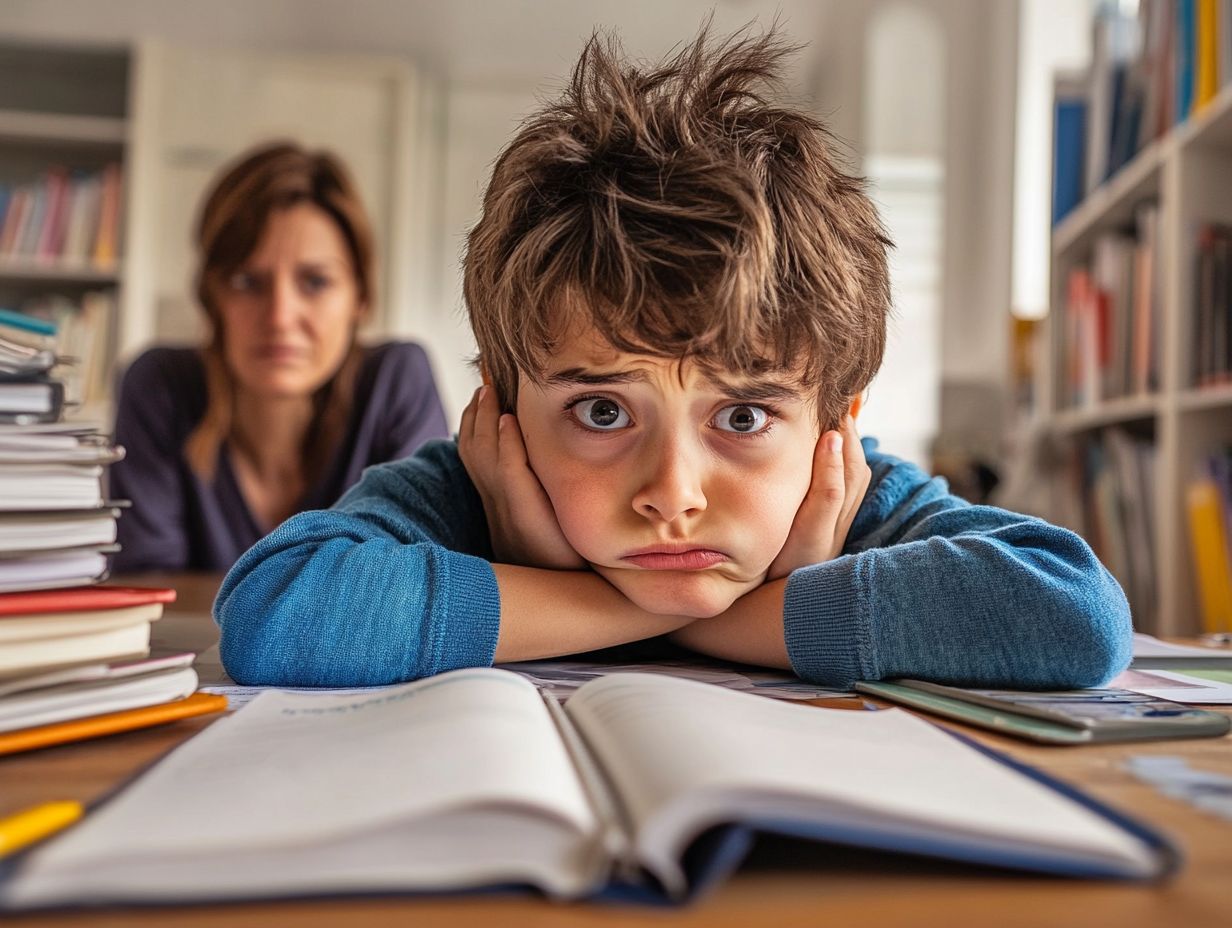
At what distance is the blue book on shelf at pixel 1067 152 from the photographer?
258cm

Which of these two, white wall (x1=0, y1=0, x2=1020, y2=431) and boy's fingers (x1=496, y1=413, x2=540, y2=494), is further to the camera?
white wall (x1=0, y1=0, x2=1020, y2=431)

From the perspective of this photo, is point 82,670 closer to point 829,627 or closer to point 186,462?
point 829,627

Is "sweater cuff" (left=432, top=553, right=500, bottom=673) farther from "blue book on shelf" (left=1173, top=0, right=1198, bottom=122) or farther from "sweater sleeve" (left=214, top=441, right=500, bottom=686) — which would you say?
"blue book on shelf" (left=1173, top=0, right=1198, bottom=122)

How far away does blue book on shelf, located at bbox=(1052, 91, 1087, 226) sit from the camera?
2.58 meters

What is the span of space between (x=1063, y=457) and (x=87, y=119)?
3.33m

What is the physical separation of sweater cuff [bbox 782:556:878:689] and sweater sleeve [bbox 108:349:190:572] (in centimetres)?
146

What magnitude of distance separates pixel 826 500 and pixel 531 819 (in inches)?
21.0

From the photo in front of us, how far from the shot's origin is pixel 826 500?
0.87 metres

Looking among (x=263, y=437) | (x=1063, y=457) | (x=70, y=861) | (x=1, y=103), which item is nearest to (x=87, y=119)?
(x=1, y=103)

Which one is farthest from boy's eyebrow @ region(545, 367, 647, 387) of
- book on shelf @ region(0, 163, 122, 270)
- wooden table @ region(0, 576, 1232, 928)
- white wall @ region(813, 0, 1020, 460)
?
book on shelf @ region(0, 163, 122, 270)

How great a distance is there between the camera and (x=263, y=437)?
2.13 m

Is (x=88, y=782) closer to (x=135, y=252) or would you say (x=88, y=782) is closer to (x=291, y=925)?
(x=291, y=925)

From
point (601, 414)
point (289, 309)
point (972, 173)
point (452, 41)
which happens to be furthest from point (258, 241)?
point (452, 41)

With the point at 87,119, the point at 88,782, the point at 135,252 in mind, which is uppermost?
the point at 87,119
